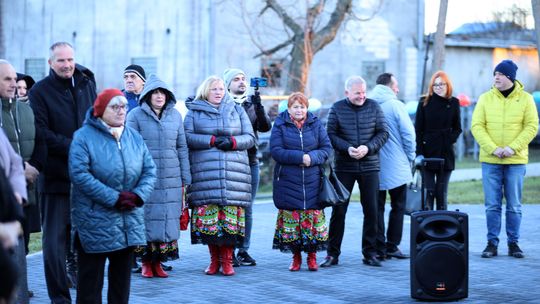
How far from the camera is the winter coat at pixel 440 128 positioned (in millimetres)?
12648

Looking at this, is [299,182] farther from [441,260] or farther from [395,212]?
[441,260]

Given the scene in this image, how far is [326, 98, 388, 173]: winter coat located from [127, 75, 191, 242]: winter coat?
5.93 feet

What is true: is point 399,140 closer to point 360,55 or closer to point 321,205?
point 321,205

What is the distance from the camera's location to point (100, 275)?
8328 mm

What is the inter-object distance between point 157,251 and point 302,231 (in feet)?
5.07

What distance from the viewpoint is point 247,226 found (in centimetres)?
1181

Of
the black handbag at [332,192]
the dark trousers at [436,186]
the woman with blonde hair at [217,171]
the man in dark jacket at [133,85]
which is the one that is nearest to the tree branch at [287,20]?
the dark trousers at [436,186]

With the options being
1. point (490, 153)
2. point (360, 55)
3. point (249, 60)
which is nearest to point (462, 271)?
point (490, 153)

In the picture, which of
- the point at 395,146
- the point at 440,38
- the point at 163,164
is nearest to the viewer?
the point at 163,164

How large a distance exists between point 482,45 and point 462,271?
33870 mm

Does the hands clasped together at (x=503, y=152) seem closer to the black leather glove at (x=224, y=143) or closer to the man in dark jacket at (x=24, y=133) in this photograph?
the black leather glove at (x=224, y=143)

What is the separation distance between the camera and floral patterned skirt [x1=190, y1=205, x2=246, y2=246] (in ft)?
36.2

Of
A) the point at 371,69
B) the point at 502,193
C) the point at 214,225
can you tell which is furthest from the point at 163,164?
the point at 371,69

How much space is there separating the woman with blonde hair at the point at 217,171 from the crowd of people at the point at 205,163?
0.05 ft
